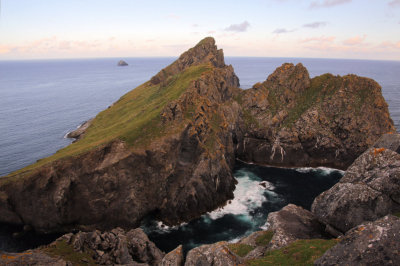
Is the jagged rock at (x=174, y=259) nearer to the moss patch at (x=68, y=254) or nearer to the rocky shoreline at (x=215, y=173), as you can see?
the rocky shoreline at (x=215, y=173)

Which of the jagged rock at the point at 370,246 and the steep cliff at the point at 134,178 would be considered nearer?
the jagged rock at the point at 370,246

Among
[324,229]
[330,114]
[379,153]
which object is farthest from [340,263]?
[330,114]

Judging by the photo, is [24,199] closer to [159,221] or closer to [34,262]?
[159,221]

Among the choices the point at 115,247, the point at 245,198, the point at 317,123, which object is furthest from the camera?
the point at 317,123

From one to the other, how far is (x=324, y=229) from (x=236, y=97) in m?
66.9

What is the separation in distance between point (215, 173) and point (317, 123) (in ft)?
137

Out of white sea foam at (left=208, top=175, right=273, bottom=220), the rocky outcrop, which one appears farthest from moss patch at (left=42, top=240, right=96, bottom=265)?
the rocky outcrop

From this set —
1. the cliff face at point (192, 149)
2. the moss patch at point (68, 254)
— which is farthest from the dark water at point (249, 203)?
the moss patch at point (68, 254)

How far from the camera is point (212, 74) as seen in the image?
7488 cm

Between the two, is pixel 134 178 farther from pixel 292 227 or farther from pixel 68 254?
pixel 292 227

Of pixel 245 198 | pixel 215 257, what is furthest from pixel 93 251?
pixel 245 198

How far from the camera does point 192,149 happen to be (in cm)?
5612

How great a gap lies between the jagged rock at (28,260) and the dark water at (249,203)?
23208 millimetres

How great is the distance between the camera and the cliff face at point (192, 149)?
156 ft
